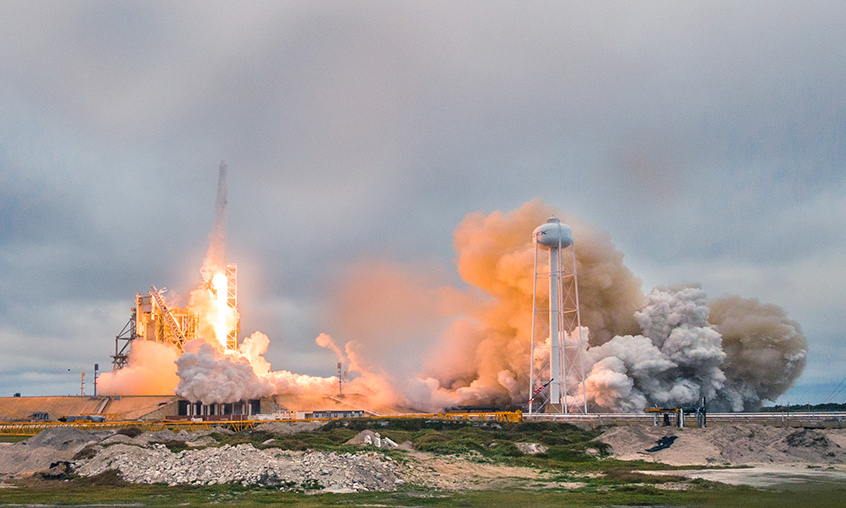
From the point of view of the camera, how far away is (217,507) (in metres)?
35.1

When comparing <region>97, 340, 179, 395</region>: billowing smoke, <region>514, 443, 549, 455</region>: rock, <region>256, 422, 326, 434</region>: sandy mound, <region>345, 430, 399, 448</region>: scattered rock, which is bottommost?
<region>256, 422, 326, 434</region>: sandy mound

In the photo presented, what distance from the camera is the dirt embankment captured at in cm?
5291

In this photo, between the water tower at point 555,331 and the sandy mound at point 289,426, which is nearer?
the sandy mound at point 289,426

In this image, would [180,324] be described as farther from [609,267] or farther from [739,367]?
[739,367]

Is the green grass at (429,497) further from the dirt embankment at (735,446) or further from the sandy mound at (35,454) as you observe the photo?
the dirt embankment at (735,446)

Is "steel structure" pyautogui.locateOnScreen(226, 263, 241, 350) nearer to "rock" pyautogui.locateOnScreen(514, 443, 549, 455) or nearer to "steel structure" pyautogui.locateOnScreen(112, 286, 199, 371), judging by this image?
"steel structure" pyautogui.locateOnScreen(112, 286, 199, 371)

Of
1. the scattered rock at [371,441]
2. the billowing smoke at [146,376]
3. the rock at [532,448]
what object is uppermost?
the billowing smoke at [146,376]

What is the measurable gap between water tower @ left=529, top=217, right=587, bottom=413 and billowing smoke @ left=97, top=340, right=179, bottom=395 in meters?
54.4

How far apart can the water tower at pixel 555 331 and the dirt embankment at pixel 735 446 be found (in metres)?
22.4

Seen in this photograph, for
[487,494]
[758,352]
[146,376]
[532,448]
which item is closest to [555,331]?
[758,352]

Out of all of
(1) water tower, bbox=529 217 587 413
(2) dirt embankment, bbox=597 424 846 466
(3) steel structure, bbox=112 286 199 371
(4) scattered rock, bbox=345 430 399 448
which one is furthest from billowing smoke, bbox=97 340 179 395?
(2) dirt embankment, bbox=597 424 846 466

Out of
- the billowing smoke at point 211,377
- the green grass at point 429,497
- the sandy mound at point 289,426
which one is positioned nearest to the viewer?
the green grass at point 429,497

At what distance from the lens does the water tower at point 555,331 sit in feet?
287

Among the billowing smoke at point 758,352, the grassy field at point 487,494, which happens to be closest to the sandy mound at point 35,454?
the grassy field at point 487,494
